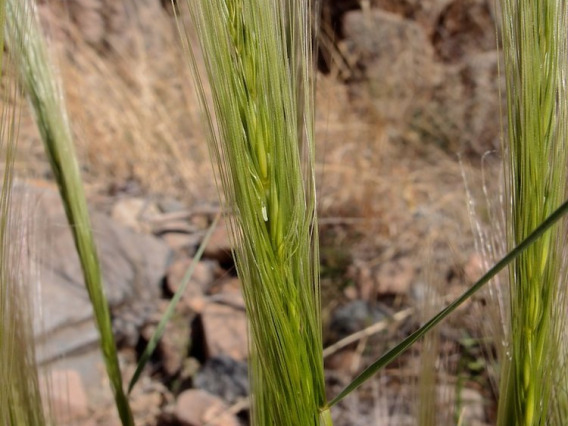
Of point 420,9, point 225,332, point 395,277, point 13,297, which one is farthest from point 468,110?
point 13,297

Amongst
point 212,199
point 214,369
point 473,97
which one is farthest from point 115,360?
point 473,97

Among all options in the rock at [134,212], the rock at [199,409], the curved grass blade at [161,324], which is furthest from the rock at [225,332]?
the curved grass blade at [161,324]

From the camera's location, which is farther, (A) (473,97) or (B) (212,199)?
(A) (473,97)

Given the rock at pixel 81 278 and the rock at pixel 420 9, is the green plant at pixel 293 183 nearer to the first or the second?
the rock at pixel 81 278

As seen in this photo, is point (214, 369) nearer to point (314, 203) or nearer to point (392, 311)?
point (392, 311)

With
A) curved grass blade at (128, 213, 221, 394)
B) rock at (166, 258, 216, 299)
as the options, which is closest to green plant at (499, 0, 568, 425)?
curved grass blade at (128, 213, 221, 394)

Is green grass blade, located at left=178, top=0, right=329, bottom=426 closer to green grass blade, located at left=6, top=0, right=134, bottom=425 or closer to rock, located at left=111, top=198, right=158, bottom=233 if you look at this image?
green grass blade, located at left=6, top=0, right=134, bottom=425

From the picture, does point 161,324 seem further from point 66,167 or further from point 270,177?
point 270,177
